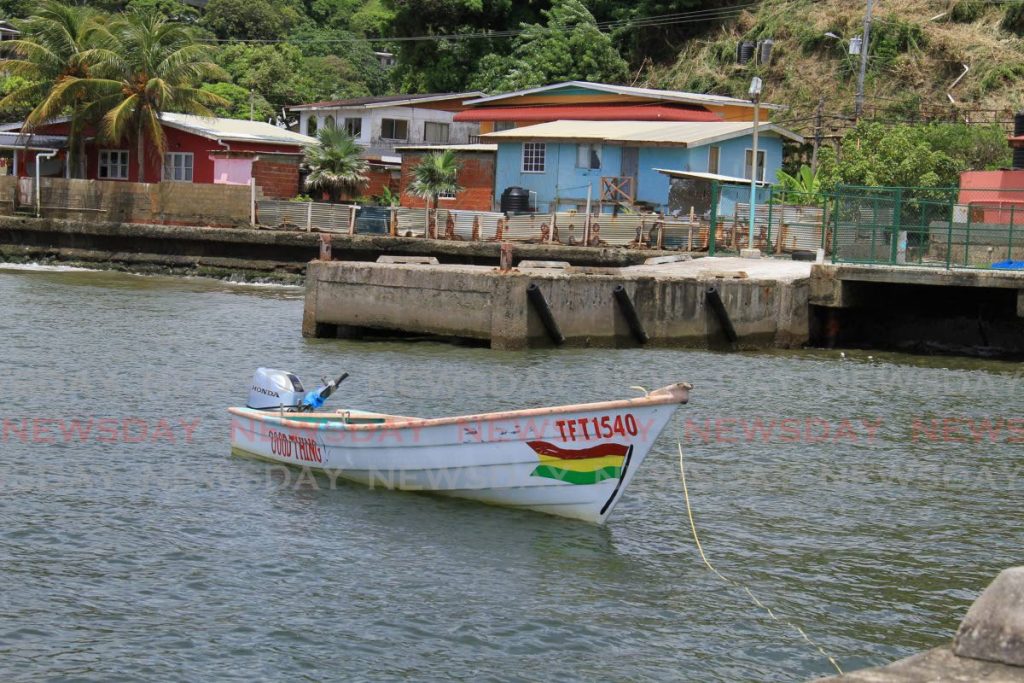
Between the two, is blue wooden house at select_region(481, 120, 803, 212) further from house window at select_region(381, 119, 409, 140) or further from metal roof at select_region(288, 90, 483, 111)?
→ house window at select_region(381, 119, 409, 140)

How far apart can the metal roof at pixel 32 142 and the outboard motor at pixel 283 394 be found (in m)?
42.6

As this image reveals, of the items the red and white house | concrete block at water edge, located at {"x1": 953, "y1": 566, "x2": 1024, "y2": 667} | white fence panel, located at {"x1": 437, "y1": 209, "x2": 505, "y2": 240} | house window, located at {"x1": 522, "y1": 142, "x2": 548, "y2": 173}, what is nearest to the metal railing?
white fence panel, located at {"x1": 437, "y1": 209, "x2": 505, "y2": 240}

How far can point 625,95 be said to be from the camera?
57.2m

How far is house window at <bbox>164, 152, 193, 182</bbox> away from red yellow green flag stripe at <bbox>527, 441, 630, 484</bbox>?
44530 millimetres

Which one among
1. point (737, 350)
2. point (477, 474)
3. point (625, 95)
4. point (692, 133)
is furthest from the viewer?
point (625, 95)

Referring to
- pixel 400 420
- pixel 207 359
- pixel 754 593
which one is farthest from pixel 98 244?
pixel 754 593

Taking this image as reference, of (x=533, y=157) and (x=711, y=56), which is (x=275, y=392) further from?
(x=711, y=56)

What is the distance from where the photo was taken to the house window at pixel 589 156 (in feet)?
159

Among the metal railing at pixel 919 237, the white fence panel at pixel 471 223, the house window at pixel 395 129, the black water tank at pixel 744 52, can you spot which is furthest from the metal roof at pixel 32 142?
the metal railing at pixel 919 237

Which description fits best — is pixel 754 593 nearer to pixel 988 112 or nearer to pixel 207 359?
pixel 207 359

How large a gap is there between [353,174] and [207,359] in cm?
2664

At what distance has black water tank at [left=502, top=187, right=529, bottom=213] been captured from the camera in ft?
158

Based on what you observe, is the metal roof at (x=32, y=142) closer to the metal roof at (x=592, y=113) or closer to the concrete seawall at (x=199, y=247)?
the concrete seawall at (x=199, y=247)

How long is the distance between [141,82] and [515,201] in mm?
15956
